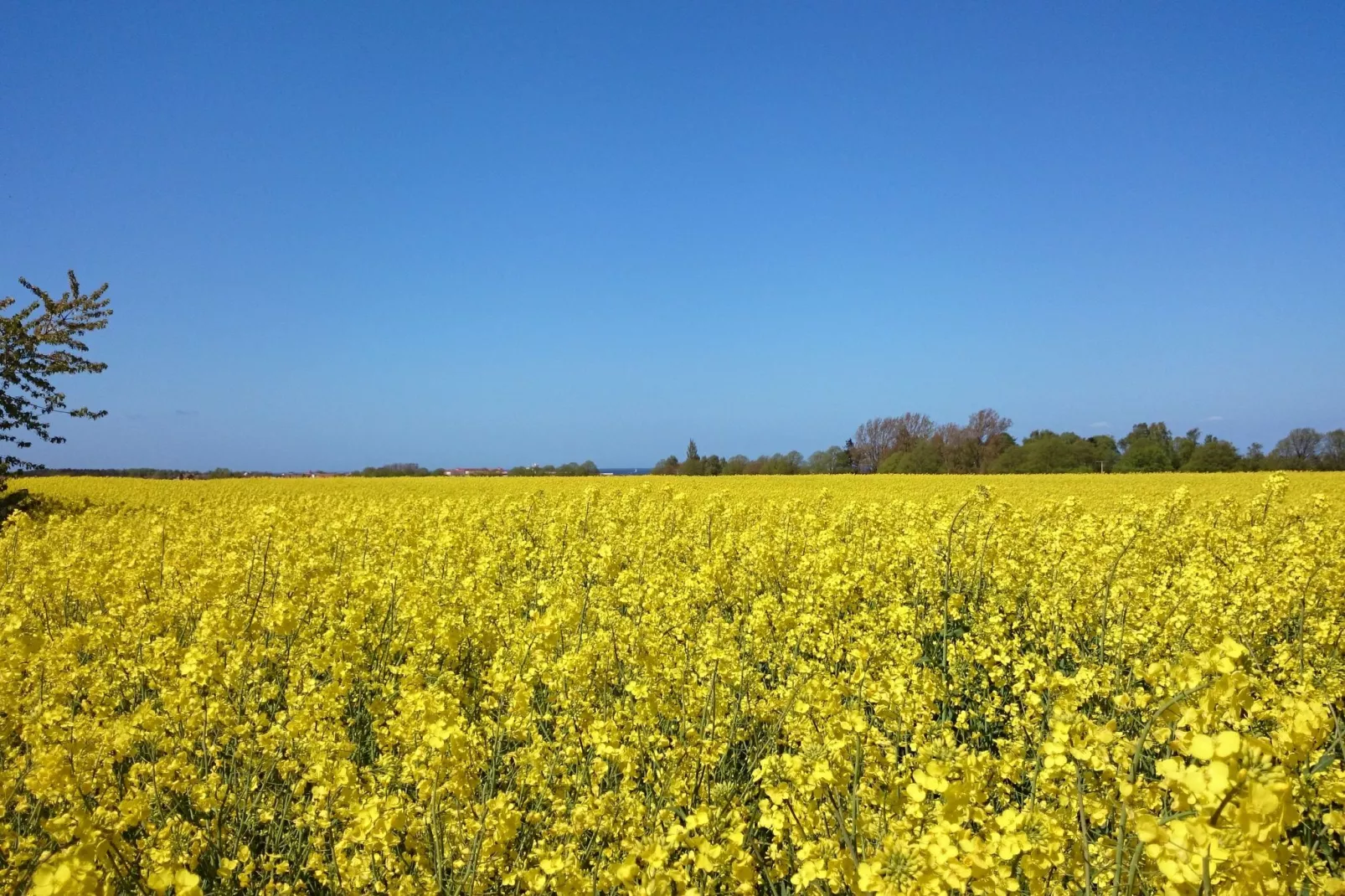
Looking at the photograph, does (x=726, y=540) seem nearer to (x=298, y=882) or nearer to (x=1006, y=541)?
(x=1006, y=541)

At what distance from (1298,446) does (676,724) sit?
75.3m

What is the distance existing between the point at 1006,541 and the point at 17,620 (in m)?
9.95

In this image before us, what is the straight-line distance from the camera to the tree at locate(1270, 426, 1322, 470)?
56.1 m

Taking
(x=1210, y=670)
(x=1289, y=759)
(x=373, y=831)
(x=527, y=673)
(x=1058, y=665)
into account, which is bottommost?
(x=1058, y=665)

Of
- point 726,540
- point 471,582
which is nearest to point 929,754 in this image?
point 471,582

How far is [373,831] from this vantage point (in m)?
2.77

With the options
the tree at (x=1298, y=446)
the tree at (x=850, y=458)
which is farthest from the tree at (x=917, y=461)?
the tree at (x=1298, y=446)

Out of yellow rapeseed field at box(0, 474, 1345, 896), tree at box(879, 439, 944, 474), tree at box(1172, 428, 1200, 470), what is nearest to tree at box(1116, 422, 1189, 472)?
tree at box(1172, 428, 1200, 470)

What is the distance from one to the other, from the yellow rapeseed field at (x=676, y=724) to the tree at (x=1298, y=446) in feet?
207

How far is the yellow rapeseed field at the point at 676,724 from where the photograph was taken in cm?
215

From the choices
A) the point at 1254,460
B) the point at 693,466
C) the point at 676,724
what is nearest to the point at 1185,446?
the point at 1254,460

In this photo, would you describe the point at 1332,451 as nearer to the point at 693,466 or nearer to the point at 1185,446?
the point at 1185,446

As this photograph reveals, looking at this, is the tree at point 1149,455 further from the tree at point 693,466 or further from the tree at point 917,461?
the tree at point 693,466

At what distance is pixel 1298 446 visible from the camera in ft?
192
